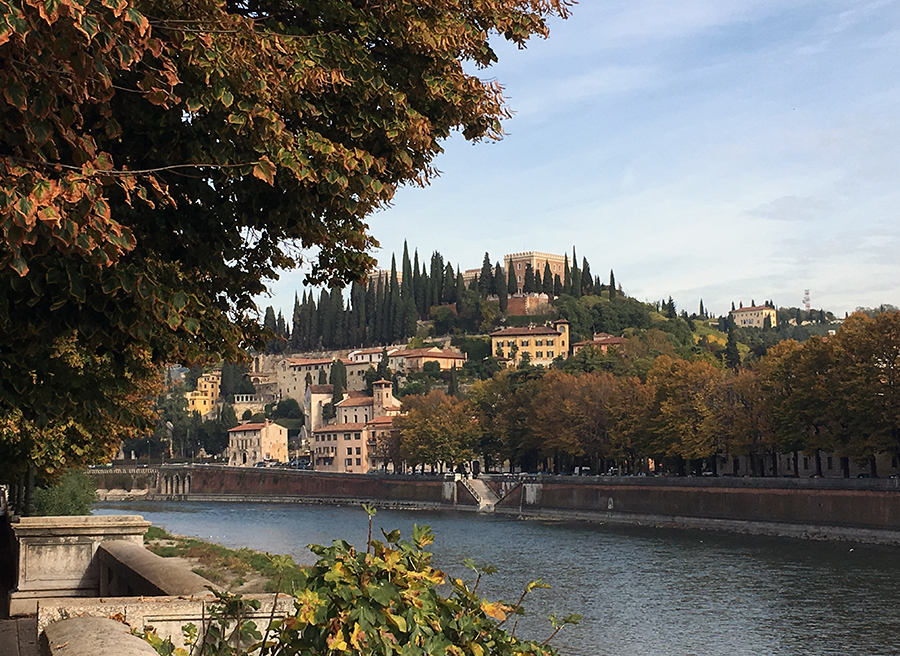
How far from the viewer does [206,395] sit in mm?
182000

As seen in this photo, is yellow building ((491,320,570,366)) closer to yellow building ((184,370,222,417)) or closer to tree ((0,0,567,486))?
yellow building ((184,370,222,417))

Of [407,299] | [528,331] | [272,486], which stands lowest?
[272,486]

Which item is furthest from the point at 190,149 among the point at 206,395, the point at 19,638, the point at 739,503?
the point at 206,395

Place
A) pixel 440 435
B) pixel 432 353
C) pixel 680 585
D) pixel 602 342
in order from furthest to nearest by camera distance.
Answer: pixel 432 353
pixel 602 342
pixel 440 435
pixel 680 585

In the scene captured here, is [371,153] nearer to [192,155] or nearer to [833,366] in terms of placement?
[192,155]

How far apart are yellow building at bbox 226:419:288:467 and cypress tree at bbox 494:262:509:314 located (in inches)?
1708

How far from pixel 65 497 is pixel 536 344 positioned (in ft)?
400

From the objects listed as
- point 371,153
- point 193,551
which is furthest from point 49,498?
point 371,153

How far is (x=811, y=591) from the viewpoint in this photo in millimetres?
34188

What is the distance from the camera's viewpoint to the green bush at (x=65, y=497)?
34.4m

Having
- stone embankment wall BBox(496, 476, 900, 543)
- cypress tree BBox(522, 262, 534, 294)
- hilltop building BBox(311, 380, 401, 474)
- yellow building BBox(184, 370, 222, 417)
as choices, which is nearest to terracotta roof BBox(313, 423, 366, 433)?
hilltop building BBox(311, 380, 401, 474)

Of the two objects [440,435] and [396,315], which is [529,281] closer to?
[396,315]

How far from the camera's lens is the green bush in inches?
1353

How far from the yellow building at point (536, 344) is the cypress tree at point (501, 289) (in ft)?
42.2
